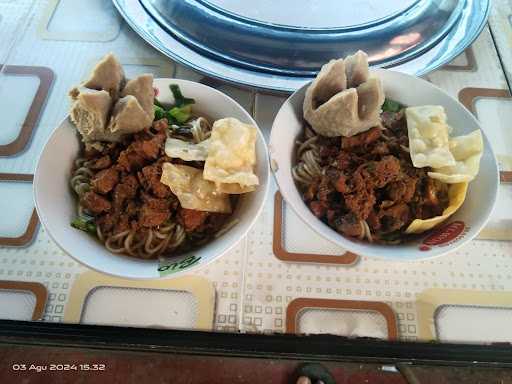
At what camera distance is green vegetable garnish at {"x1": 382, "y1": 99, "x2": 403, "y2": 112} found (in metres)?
1.25

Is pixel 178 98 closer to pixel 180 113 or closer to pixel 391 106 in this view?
pixel 180 113

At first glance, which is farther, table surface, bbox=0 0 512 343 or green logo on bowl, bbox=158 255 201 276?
table surface, bbox=0 0 512 343

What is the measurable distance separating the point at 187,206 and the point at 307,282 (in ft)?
1.27

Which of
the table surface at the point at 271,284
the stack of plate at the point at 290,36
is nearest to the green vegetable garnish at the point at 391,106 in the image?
the stack of plate at the point at 290,36

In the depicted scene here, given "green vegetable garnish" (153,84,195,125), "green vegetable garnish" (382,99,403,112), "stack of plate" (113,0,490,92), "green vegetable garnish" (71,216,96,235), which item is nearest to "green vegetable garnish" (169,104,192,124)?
"green vegetable garnish" (153,84,195,125)

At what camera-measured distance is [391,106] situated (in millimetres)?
1254

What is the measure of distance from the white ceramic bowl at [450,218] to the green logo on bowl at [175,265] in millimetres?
274

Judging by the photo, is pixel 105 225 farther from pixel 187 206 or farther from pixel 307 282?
pixel 307 282

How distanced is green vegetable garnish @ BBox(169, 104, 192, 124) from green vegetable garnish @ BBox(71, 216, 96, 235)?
362mm

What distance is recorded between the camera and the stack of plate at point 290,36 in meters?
1.34

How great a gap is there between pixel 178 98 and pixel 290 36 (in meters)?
0.43

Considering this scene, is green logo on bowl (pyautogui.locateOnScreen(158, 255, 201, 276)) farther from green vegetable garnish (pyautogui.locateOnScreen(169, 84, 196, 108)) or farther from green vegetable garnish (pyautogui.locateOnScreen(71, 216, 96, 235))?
green vegetable garnish (pyautogui.locateOnScreen(169, 84, 196, 108))

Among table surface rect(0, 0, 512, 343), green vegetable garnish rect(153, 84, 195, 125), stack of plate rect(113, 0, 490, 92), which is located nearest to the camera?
table surface rect(0, 0, 512, 343)

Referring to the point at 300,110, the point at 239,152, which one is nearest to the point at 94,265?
the point at 239,152
